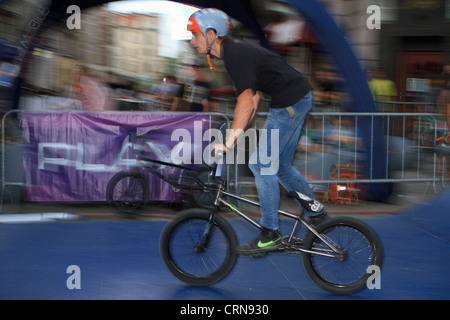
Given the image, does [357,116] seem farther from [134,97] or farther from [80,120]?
[134,97]

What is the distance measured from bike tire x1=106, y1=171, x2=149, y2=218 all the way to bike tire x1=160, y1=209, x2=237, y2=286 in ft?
10.1

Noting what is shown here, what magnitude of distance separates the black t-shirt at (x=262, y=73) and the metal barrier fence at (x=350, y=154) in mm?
3326

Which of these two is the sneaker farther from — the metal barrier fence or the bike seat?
the metal barrier fence

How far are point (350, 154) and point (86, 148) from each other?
348 centimetres

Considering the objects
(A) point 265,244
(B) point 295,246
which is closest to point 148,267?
(A) point 265,244

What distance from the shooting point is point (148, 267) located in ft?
17.5

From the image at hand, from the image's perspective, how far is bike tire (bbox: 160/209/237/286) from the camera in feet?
14.9

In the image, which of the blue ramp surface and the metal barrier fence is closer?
the blue ramp surface

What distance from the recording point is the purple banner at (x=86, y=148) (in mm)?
7891

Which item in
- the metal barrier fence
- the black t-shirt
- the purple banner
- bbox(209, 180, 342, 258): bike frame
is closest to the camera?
the black t-shirt

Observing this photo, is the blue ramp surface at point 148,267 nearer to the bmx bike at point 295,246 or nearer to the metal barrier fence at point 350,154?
the bmx bike at point 295,246

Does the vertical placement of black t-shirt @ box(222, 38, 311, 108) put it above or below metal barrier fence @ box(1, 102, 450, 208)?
above

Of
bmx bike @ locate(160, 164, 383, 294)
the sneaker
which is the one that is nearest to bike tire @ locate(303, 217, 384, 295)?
bmx bike @ locate(160, 164, 383, 294)
